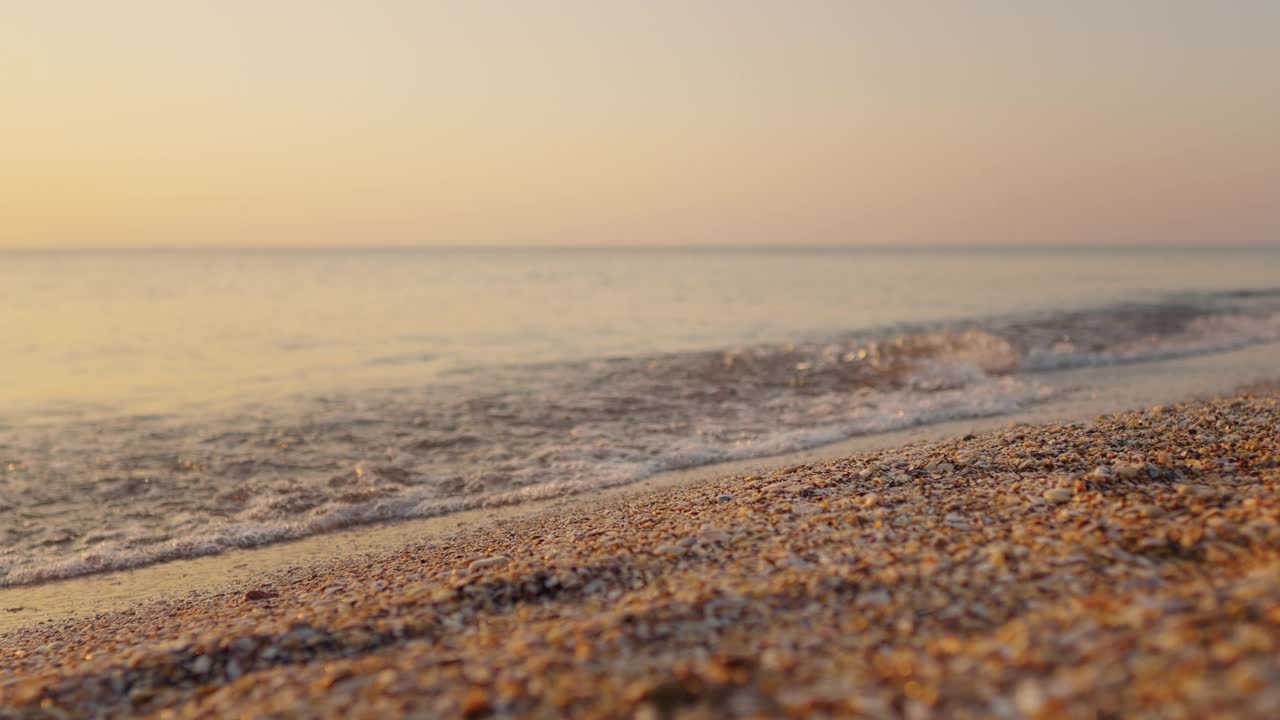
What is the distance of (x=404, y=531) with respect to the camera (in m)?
10.5

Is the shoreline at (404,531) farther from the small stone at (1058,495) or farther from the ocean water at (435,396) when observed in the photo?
the small stone at (1058,495)

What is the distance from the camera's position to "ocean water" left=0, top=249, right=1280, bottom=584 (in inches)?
466

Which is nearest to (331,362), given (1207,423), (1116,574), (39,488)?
Result: (39,488)

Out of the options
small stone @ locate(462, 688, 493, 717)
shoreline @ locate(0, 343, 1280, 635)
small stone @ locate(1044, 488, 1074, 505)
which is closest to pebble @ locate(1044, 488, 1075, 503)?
small stone @ locate(1044, 488, 1074, 505)

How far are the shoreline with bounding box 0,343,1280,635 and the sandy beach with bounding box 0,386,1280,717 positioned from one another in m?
0.74

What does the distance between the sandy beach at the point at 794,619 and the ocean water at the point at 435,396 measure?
14.2 ft

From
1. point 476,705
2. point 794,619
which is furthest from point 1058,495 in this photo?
point 476,705

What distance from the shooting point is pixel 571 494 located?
11906 millimetres

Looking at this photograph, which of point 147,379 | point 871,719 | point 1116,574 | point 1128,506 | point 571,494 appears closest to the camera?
point 871,719

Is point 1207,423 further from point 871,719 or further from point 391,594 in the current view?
point 391,594

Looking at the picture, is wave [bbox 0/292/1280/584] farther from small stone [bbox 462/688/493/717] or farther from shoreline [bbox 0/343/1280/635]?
small stone [bbox 462/688/493/717]

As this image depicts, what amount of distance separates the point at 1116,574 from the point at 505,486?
8.98m

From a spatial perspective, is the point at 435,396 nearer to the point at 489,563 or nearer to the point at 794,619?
the point at 489,563

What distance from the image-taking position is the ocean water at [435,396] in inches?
466
